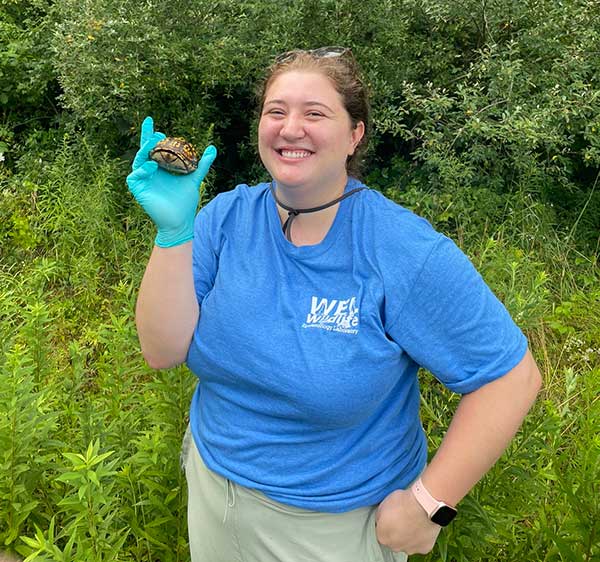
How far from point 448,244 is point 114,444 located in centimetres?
151

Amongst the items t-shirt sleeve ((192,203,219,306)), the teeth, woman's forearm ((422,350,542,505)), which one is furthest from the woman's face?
woman's forearm ((422,350,542,505))

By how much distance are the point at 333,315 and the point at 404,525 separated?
54cm

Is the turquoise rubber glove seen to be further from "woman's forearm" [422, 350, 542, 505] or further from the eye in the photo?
"woman's forearm" [422, 350, 542, 505]

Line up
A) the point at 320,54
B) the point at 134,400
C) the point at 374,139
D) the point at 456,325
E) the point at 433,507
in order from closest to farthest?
the point at 456,325, the point at 433,507, the point at 320,54, the point at 134,400, the point at 374,139

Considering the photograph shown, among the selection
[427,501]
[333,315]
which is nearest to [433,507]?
[427,501]

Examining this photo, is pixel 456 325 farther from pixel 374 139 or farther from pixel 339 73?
pixel 374 139

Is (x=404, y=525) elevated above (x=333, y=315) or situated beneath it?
situated beneath

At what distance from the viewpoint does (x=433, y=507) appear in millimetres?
1432

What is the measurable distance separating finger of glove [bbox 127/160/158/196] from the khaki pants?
76 cm

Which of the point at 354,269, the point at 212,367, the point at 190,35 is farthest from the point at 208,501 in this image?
the point at 190,35

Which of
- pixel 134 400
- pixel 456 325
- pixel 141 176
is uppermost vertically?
pixel 141 176

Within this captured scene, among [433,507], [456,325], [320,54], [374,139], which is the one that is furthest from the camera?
[374,139]

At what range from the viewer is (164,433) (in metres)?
2.14

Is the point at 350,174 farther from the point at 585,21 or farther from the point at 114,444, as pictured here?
the point at 585,21
